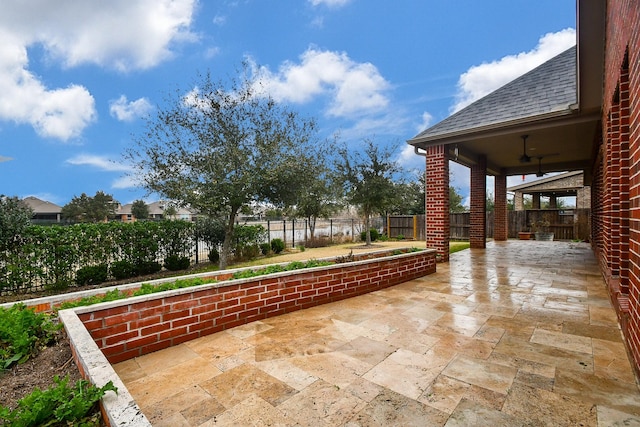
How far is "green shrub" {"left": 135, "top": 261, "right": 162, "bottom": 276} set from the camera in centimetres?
719

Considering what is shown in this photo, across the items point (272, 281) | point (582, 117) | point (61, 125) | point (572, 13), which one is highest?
point (61, 125)

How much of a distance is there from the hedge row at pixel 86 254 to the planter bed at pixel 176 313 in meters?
4.18

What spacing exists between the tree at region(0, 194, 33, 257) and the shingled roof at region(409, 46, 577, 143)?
7.97 meters

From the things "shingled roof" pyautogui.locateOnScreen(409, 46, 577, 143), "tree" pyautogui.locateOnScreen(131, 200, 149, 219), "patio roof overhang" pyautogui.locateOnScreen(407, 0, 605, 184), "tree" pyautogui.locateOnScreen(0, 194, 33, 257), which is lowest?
"tree" pyautogui.locateOnScreen(0, 194, 33, 257)

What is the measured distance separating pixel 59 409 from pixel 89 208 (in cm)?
4215

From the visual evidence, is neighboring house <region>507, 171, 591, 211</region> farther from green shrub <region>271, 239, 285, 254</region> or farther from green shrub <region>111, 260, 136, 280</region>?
green shrub <region>111, 260, 136, 280</region>

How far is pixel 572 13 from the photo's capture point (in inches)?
134

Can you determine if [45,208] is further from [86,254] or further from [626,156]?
[626,156]

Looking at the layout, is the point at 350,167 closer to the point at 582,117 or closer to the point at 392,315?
the point at 582,117

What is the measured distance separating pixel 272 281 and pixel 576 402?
2.62 m

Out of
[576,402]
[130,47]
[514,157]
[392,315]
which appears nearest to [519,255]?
[514,157]

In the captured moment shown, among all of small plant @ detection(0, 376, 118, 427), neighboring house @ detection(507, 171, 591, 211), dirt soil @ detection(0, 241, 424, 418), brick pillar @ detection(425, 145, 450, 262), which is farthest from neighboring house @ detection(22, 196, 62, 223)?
neighboring house @ detection(507, 171, 591, 211)

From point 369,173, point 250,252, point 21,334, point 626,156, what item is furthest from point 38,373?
point 369,173

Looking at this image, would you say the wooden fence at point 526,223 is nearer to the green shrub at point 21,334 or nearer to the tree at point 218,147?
the tree at point 218,147
